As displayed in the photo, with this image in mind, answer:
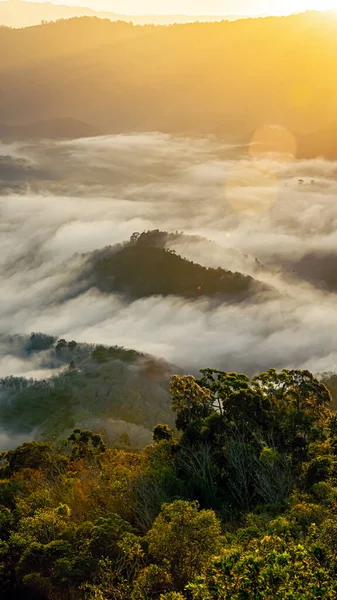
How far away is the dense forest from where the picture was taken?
81.0 ft

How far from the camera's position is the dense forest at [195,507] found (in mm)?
24703

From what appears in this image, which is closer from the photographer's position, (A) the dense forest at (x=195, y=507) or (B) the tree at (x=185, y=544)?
Answer: (A) the dense forest at (x=195, y=507)

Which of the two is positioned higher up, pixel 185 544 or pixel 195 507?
pixel 195 507

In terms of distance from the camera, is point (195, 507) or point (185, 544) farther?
point (195, 507)

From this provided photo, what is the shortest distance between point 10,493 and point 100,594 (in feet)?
106

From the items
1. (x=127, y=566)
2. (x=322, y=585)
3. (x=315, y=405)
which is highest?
(x=315, y=405)

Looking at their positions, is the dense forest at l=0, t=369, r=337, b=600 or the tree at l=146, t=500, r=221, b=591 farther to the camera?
the tree at l=146, t=500, r=221, b=591

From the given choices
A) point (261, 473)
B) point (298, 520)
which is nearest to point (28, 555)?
point (298, 520)

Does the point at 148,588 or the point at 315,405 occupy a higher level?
the point at 315,405

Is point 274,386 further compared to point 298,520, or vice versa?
point 274,386

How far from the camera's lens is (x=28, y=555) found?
41562 millimetres

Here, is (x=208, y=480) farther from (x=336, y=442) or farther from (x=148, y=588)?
(x=148, y=588)

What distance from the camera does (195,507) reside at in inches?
1443

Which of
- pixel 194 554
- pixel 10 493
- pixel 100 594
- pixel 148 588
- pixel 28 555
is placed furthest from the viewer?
pixel 10 493
